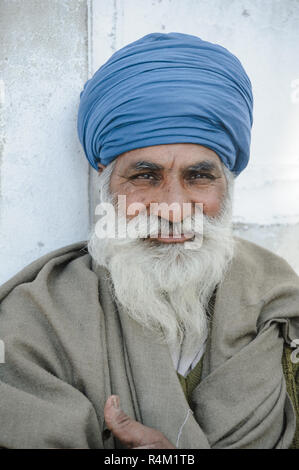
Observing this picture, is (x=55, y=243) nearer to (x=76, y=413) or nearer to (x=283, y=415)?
(x=76, y=413)

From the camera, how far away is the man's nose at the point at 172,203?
173cm

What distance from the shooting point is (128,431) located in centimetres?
142

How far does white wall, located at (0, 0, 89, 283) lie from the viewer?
6.81 ft

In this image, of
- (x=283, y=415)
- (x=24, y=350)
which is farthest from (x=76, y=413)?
(x=283, y=415)

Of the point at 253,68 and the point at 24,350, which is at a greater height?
the point at 253,68

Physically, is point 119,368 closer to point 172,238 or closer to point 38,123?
point 172,238

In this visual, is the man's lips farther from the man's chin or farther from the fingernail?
the fingernail

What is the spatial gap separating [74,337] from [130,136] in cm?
74

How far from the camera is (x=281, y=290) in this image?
1.87m

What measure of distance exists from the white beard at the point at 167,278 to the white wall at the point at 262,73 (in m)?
0.71

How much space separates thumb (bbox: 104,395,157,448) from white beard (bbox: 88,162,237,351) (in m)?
0.34

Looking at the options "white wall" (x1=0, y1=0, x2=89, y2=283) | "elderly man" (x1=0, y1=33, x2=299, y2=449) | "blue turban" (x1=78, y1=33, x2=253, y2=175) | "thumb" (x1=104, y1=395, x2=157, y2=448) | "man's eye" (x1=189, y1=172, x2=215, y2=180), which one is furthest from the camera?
"white wall" (x1=0, y1=0, x2=89, y2=283)

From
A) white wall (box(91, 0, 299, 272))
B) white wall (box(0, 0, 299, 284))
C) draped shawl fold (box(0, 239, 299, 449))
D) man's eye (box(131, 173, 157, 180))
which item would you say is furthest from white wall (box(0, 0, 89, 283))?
man's eye (box(131, 173, 157, 180))

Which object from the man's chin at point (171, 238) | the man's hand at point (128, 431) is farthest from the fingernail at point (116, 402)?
the man's chin at point (171, 238)
